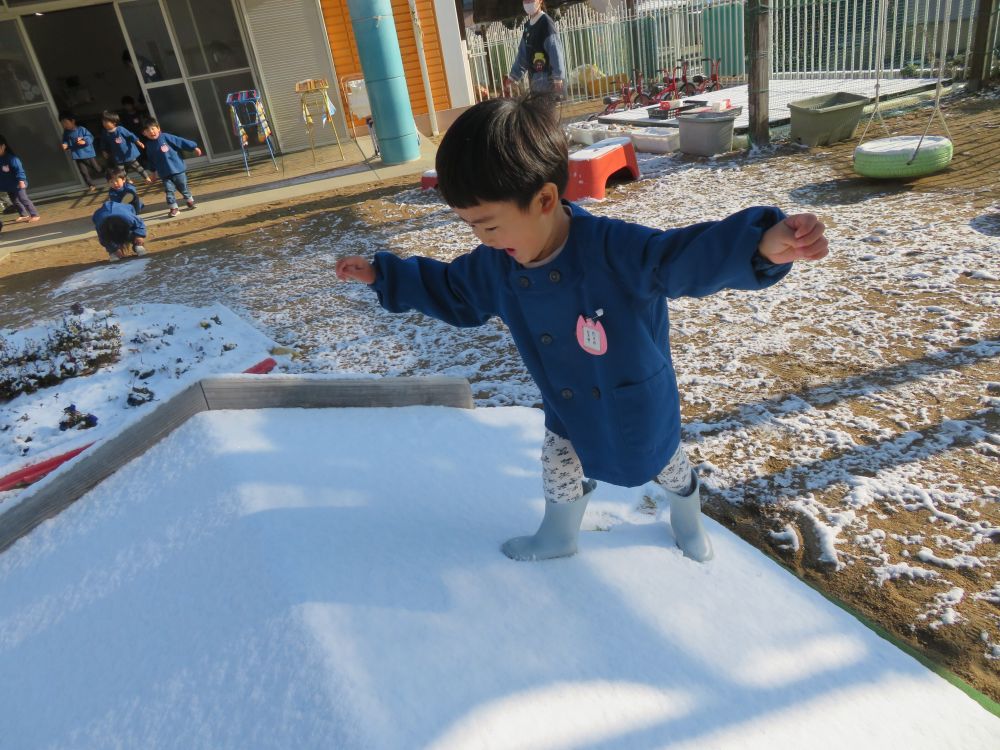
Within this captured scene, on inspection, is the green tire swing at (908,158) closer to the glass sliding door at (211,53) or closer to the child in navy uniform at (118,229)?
the child in navy uniform at (118,229)

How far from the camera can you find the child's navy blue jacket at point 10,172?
8.54 m

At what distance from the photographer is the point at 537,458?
2.41 meters

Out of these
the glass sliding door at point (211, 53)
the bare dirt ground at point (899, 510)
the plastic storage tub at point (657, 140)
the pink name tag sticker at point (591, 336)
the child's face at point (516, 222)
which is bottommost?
the bare dirt ground at point (899, 510)

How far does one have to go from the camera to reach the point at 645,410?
1488mm

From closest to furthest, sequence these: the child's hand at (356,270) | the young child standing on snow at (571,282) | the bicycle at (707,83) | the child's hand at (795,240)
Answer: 1. the child's hand at (795,240)
2. the young child standing on snow at (571,282)
3. the child's hand at (356,270)
4. the bicycle at (707,83)

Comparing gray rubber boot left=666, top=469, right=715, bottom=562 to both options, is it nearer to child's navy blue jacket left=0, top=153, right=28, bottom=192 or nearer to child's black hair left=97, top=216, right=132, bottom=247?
child's black hair left=97, top=216, right=132, bottom=247

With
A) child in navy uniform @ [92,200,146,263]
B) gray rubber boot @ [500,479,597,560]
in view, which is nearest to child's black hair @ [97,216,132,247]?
child in navy uniform @ [92,200,146,263]

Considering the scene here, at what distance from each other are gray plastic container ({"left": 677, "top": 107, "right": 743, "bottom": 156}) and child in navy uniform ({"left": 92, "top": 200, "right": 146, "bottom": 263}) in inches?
226

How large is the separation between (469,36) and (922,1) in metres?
8.52

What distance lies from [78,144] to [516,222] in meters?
10.5

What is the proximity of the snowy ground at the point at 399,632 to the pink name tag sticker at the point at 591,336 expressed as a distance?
0.65m

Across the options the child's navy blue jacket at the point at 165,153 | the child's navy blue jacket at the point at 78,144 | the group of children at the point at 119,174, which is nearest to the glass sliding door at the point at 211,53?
the group of children at the point at 119,174

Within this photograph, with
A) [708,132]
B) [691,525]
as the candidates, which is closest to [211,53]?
[708,132]

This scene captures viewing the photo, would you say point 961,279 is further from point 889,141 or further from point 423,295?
point 423,295
